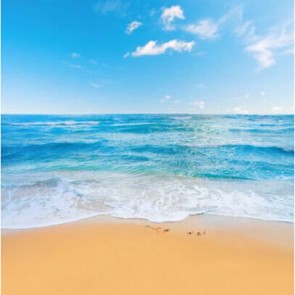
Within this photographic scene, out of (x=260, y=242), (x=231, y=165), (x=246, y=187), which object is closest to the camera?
(x=260, y=242)

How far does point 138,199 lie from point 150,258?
2.09 metres

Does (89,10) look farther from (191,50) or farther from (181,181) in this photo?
(181,181)

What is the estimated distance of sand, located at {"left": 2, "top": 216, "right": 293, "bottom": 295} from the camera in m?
2.34

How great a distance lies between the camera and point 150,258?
2787mm

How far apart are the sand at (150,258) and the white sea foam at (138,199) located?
0.38 meters

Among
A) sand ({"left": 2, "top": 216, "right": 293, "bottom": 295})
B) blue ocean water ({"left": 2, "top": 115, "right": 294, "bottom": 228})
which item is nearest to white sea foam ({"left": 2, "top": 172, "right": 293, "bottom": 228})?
blue ocean water ({"left": 2, "top": 115, "right": 294, "bottom": 228})

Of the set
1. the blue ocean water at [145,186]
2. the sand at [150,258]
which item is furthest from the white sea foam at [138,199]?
the sand at [150,258]

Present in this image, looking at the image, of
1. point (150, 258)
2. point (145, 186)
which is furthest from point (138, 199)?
point (150, 258)

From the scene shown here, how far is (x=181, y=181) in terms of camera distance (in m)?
6.20

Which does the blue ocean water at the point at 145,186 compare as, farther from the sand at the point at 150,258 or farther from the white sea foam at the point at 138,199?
the sand at the point at 150,258

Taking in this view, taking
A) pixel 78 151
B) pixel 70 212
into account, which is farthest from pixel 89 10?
pixel 70 212

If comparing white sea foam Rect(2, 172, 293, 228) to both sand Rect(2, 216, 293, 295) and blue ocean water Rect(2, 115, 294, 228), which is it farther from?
sand Rect(2, 216, 293, 295)

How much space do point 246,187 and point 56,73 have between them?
51.1ft

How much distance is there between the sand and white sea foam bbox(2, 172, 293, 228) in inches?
15.1
